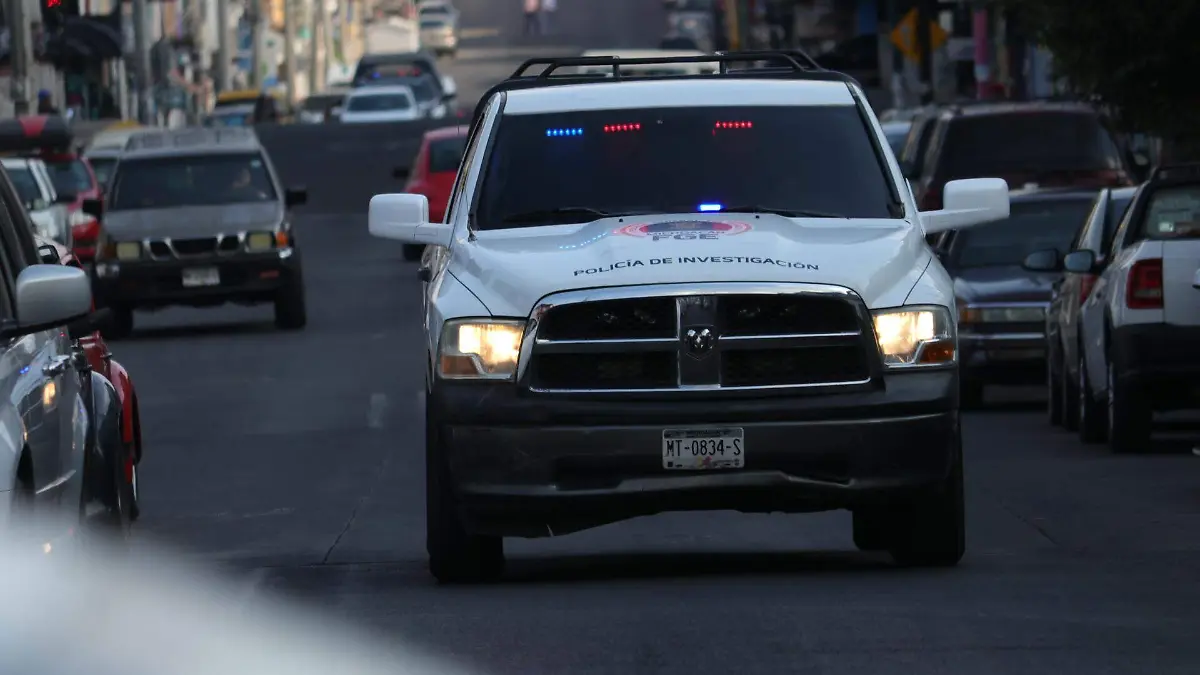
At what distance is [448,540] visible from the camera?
10758mm

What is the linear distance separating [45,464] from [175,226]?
20.8 metres

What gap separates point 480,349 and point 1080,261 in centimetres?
798

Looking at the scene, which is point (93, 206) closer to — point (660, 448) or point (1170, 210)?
point (1170, 210)

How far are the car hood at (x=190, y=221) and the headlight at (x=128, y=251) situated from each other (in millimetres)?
64

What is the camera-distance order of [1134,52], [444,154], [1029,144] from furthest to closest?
1. [444,154]
2. [1029,144]
3. [1134,52]

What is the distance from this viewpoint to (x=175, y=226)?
94.2 ft

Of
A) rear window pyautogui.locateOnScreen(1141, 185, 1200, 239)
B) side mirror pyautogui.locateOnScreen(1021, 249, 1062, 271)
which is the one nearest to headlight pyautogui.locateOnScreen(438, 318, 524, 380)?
rear window pyautogui.locateOnScreen(1141, 185, 1200, 239)

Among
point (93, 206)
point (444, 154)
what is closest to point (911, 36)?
point (444, 154)

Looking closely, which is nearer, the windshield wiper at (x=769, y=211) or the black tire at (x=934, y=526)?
the black tire at (x=934, y=526)

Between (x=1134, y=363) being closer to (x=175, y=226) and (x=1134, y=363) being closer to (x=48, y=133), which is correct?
(x=175, y=226)

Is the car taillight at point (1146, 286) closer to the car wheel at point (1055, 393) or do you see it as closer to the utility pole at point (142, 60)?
the car wheel at point (1055, 393)

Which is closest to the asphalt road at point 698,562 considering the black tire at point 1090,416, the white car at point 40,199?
the black tire at point 1090,416

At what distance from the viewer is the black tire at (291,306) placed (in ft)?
95.7

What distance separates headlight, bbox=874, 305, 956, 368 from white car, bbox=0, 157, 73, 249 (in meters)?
23.9
